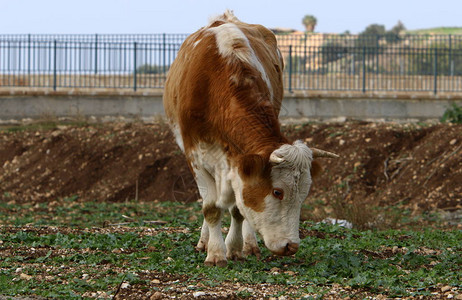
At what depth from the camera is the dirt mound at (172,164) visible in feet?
50.3

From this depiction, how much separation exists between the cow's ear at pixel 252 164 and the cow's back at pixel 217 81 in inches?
20.0

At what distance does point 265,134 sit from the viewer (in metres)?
6.77

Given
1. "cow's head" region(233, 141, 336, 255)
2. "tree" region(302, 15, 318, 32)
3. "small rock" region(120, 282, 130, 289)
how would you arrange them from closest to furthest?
"small rock" region(120, 282, 130, 289)
"cow's head" region(233, 141, 336, 255)
"tree" region(302, 15, 318, 32)

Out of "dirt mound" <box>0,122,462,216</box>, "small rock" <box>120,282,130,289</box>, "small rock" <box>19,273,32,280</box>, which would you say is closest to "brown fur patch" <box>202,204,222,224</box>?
"small rock" <box>120,282,130,289</box>

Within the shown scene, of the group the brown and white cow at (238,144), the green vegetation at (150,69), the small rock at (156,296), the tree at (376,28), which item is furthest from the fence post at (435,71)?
the tree at (376,28)

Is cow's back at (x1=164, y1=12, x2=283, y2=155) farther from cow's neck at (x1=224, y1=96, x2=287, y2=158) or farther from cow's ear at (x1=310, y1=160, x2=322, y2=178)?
cow's ear at (x1=310, y1=160, x2=322, y2=178)

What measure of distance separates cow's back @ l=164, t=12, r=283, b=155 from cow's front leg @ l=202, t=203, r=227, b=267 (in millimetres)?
689

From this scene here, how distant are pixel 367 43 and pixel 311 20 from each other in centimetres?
4970

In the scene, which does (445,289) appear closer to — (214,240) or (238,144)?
(238,144)

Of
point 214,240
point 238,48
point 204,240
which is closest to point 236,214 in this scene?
point 214,240

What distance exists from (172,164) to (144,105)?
17.5ft

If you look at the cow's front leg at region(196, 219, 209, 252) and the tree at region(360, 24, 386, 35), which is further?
the tree at region(360, 24, 386, 35)

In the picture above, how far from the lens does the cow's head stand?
255 inches

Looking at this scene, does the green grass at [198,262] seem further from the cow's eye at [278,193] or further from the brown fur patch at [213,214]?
the cow's eye at [278,193]
